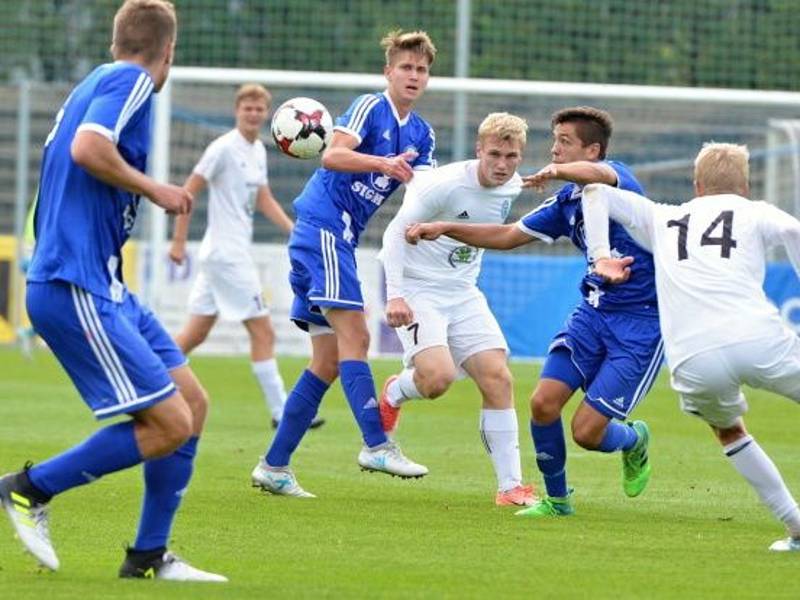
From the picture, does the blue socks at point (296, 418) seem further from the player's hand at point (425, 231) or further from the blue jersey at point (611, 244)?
the blue jersey at point (611, 244)

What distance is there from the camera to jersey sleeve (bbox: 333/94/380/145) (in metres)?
10.3

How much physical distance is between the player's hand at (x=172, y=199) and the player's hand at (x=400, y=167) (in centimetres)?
308

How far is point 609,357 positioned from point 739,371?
5.66 ft

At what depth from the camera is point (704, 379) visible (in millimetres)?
7676

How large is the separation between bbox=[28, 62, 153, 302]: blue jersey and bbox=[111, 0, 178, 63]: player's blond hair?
94mm

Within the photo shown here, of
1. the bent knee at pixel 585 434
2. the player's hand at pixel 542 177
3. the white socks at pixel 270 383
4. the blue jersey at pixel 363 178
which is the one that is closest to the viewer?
the player's hand at pixel 542 177

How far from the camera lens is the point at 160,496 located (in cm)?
687

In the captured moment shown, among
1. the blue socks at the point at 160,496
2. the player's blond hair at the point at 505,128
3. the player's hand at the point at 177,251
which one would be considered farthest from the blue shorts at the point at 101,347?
the player's hand at the point at 177,251

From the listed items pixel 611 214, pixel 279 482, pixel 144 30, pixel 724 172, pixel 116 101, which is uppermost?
pixel 144 30

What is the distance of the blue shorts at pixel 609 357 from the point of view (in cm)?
923

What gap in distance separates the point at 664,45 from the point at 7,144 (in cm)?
955

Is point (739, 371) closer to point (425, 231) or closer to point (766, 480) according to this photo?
point (766, 480)

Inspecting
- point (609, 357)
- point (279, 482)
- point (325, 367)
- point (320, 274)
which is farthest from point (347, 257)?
point (609, 357)

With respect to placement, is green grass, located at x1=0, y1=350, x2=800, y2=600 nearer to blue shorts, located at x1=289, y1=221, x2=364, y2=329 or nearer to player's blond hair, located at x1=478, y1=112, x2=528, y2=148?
blue shorts, located at x1=289, y1=221, x2=364, y2=329
